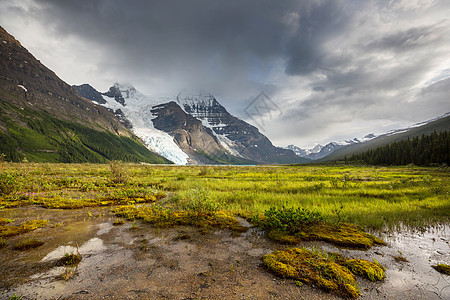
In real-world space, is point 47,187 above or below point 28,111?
below

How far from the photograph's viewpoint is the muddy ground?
11.9 ft

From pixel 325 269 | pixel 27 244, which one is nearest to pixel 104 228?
pixel 27 244

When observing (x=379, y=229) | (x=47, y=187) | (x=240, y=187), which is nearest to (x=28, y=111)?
(x=47, y=187)

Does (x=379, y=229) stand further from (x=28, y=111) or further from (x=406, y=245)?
(x=28, y=111)

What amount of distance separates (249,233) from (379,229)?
550 cm

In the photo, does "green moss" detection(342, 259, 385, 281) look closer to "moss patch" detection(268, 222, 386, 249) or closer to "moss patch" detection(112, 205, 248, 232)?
"moss patch" detection(268, 222, 386, 249)

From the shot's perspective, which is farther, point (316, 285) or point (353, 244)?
point (353, 244)

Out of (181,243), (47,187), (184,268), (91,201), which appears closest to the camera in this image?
(184,268)

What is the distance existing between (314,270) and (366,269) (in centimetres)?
124

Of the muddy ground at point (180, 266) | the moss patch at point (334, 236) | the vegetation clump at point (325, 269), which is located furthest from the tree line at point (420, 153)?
the vegetation clump at point (325, 269)

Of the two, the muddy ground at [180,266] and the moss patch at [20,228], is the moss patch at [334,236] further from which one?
the moss patch at [20,228]

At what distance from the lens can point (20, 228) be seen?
7191 mm

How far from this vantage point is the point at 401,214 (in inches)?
350

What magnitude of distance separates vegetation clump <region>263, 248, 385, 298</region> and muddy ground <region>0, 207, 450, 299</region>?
209 millimetres
